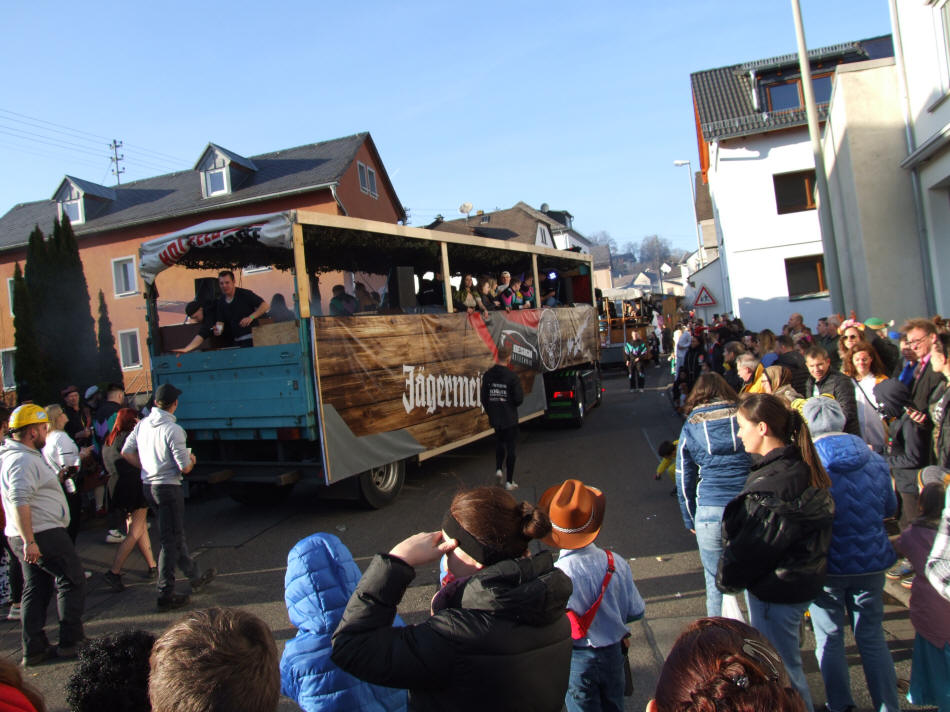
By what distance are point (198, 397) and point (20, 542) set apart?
3298 mm

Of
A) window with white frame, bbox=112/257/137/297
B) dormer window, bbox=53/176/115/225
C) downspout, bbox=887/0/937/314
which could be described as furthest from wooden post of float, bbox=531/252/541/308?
Answer: dormer window, bbox=53/176/115/225

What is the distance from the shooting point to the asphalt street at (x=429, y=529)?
414 centimetres

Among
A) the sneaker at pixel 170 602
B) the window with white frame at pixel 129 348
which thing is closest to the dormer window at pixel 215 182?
the window with white frame at pixel 129 348

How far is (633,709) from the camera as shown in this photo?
334 cm

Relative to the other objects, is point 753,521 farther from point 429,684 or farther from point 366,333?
point 366,333

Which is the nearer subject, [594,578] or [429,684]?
[429,684]

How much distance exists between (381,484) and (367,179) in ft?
74.4

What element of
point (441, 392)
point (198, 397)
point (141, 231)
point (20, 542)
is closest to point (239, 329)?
point (198, 397)

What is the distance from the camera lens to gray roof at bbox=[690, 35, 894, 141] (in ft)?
64.0

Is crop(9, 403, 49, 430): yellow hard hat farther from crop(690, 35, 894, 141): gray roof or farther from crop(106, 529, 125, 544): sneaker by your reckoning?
crop(690, 35, 894, 141): gray roof

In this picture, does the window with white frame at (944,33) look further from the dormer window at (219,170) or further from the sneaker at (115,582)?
the dormer window at (219,170)

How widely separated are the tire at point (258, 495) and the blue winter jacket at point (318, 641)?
6301 millimetres

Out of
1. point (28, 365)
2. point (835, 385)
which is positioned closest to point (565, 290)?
point (835, 385)

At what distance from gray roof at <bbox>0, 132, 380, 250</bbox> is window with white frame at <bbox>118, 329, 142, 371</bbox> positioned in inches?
173
